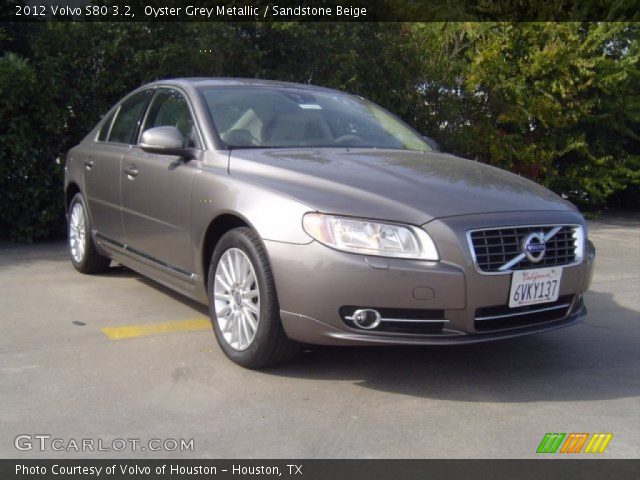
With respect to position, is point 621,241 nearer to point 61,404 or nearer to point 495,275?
point 495,275

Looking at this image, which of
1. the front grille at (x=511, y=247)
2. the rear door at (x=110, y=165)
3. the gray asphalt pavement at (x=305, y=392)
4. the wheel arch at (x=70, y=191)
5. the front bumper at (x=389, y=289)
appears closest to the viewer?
the gray asphalt pavement at (x=305, y=392)

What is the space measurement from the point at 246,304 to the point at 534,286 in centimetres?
157

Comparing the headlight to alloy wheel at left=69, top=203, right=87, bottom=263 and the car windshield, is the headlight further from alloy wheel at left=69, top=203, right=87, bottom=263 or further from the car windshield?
alloy wheel at left=69, top=203, right=87, bottom=263

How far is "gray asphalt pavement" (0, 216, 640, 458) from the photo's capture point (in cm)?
359

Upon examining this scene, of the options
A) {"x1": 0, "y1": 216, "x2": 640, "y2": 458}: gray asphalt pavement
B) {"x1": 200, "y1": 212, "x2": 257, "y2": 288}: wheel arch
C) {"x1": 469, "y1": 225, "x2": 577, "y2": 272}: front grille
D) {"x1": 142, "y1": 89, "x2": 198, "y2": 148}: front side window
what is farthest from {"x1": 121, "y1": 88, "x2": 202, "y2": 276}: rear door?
{"x1": 469, "y1": 225, "x2": 577, "y2": 272}: front grille

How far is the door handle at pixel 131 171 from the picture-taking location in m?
5.86

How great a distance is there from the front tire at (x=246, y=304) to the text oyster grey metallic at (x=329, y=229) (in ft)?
0.03

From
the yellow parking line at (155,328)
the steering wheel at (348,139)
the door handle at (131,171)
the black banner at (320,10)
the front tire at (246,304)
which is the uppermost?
the black banner at (320,10)

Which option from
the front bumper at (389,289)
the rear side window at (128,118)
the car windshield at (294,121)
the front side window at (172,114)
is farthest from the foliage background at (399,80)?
the front bumper at (389,289)

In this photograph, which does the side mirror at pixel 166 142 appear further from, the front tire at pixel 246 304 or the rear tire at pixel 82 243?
the rear tire at pixel 82 243

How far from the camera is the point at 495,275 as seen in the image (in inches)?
161

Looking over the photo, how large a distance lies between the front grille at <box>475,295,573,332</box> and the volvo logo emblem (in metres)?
0.27
